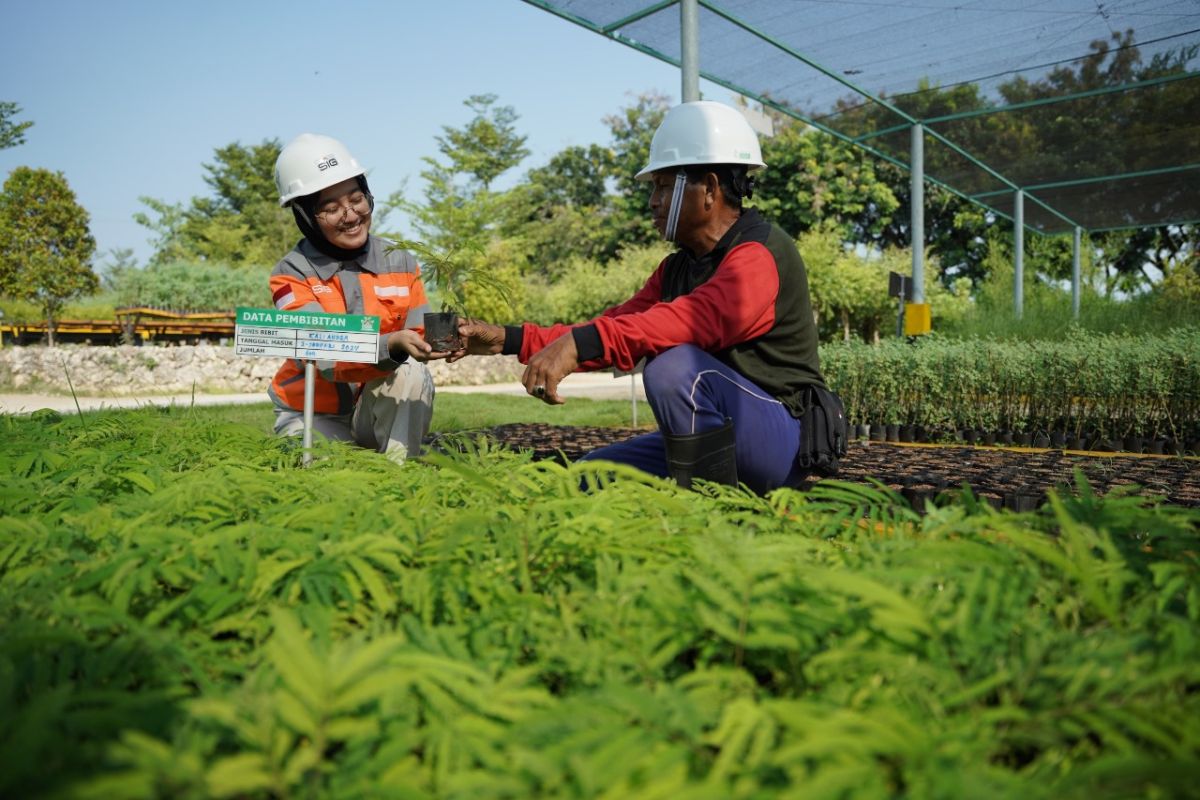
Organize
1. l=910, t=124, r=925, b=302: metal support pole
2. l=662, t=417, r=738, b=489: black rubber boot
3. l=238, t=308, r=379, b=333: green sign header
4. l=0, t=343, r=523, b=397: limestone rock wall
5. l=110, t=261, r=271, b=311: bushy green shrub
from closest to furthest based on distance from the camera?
l=662, t=417, r=738, b=489: black rubber boot
l=238, t=308, r=379, b=333: green sign header
l=910, t=124, r=925, b=302: metal support pole
l=0, t=343, r=523, b=397: limestone rock wall
l=110, t=261, r=271, b=311: bushy green shrub

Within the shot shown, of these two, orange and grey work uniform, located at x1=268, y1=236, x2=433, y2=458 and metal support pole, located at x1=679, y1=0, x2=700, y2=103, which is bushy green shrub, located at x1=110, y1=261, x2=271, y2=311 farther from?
orange and grey work uniform, located at x1=268, y1=236, x2=433, y2=458

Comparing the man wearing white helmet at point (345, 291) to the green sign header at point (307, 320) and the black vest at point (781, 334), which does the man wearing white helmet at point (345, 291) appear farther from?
the black vest at point (781, 334)

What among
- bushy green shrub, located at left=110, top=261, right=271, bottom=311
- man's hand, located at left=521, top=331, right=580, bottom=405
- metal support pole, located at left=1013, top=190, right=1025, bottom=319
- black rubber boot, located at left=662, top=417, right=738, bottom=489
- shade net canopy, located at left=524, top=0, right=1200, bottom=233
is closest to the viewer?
man's hand, located at left=521, top=331, right=580, bottom=405

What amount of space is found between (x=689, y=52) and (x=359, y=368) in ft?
12.6

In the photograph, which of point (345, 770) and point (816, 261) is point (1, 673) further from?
point (816, 261)

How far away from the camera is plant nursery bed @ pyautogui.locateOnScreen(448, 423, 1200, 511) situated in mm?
3660

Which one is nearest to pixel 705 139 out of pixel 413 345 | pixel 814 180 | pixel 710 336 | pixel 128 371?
pixel 710 336

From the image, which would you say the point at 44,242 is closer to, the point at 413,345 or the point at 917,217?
the point at 917,217

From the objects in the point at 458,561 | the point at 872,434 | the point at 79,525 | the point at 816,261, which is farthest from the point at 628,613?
the point at 816,261

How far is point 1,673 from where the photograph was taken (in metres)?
0.76

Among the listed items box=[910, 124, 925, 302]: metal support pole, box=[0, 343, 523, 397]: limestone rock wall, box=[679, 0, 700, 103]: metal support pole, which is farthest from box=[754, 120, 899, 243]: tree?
box=[679, 0, 700, 103]: metal support pole

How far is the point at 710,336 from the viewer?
2.83 meters

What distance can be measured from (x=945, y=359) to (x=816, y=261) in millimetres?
15137

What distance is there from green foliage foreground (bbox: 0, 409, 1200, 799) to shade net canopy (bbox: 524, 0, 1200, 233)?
654 centimetres
